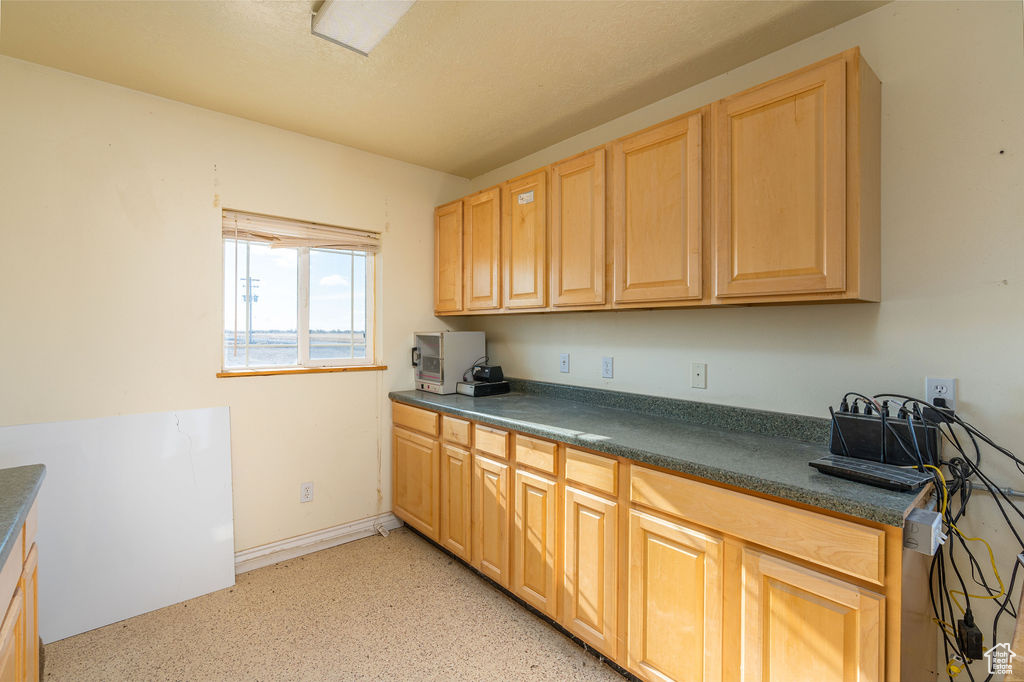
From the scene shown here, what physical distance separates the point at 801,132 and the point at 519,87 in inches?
49.7

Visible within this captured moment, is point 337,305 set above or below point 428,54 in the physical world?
below

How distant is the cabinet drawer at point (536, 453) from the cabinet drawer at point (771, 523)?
41cm

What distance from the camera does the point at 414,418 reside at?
9.36 ft

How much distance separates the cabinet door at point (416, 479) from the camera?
8.84 feet

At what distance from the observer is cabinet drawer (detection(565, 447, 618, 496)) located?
1725mm

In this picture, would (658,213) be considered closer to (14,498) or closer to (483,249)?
(483,249)

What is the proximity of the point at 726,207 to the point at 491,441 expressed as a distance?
1.48 metres

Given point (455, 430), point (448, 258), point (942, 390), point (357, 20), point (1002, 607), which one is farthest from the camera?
point (448, 258)

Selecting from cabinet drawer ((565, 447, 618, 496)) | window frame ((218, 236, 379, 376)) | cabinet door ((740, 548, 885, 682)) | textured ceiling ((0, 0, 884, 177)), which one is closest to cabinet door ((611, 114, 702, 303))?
textured ceiling ((0, 0, 884, 177))

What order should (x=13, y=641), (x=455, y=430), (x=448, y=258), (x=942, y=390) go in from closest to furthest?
1. (x=13, y=641)
2. (x=942, y=390)
3. (x=455, y=430)
4. (x=448, y=258)

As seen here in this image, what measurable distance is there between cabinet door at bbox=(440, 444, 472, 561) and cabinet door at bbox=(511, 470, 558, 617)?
386 millimetres

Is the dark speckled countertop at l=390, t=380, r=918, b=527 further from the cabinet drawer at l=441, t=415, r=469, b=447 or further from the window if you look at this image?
the window

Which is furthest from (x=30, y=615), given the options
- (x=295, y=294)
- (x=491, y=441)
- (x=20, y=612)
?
(x=295, y=294)

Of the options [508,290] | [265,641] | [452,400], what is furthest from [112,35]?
[265,641]
